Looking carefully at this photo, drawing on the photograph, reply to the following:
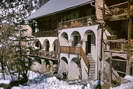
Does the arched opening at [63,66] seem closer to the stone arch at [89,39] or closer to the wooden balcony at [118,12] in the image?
the stone arch at [89,39]

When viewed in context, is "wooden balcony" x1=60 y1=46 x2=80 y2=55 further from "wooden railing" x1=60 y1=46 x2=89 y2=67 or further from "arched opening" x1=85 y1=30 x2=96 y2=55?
"arched opening" x1=85 y1=30 x2=96 y2=55

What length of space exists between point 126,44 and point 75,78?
9093 mm

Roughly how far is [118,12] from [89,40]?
20.4ft

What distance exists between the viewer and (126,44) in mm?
18172

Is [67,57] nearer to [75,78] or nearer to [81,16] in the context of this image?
[75,78]

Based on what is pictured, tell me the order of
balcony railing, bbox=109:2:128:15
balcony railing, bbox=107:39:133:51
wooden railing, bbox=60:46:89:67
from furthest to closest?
wooden railing, bbox=60:46:89:67, balcony railing, bbox=109:2:128:15, balcony railing, bbox=107:39:133:51

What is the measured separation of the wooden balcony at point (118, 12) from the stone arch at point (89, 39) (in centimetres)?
353

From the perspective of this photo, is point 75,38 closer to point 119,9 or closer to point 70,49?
point 70,49

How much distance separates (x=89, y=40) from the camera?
1010 inches

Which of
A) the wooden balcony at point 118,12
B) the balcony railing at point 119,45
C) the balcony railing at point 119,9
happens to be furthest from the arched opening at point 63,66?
the balcony railing at point 119,9

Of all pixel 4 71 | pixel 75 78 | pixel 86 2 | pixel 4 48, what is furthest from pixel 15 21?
pixel 75 78

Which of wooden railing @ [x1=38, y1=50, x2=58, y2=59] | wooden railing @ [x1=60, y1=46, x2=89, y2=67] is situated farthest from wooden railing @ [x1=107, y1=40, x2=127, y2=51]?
wooden railing @ [x1=38, y1=50, x2=58, y2=59]

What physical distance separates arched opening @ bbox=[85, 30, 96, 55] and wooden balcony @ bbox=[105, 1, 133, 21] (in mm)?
3554

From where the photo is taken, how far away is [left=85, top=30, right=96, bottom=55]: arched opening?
24302mm
